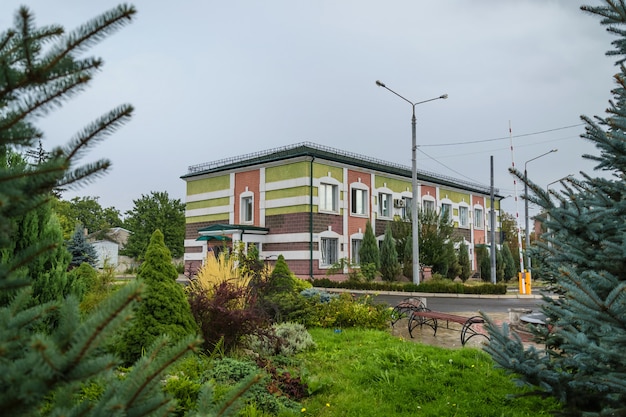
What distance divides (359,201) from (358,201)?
0.11 meters

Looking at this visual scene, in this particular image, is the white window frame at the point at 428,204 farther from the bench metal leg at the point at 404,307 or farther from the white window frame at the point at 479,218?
the bench metal leg at the point at 404,307

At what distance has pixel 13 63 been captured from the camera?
141cm

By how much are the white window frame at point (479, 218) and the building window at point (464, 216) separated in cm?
162

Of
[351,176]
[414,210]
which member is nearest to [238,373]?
[414,210]

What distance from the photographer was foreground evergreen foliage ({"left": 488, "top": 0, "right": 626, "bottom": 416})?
2893 mm

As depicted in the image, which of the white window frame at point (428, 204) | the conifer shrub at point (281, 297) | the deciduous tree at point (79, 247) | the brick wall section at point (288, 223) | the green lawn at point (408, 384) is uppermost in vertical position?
the white window frame at point (428, 204)

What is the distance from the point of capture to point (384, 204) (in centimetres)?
3262

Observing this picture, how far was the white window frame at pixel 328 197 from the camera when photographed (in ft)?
92.5

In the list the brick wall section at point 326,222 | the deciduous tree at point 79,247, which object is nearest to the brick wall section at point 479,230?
the brick wall section at point 326,222

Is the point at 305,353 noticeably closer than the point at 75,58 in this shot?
No

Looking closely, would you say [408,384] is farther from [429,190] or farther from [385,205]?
[429,190]

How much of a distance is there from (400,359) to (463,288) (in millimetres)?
17651

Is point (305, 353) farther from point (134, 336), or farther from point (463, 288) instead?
point (463, 288)

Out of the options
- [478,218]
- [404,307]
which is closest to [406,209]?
[478,218]
